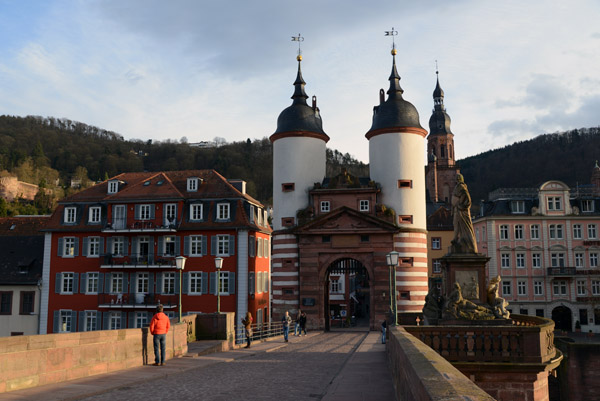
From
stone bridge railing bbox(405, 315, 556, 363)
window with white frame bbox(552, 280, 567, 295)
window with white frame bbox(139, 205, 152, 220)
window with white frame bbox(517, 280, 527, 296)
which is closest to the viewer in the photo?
stone bridge railing bbox(405, 315, 556, 363)

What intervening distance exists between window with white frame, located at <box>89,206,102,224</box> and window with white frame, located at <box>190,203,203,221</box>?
7.52 meters

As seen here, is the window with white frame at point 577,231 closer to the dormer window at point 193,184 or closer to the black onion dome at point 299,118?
the black onion dome at point 299,118

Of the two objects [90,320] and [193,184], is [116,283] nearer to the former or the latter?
[90,320]

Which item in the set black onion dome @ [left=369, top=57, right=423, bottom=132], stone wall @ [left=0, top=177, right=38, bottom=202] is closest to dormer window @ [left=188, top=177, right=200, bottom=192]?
black onion dome @ [left=369, top=57, right=423, bottom=132]

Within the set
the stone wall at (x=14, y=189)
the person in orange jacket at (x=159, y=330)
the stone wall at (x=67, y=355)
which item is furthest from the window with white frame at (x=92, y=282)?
the stone wall at (x=14, y=189)

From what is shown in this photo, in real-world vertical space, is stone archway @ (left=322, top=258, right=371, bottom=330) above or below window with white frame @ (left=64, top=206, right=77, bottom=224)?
below

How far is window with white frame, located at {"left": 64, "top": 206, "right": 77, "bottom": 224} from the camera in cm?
4581

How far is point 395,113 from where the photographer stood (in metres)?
44.3

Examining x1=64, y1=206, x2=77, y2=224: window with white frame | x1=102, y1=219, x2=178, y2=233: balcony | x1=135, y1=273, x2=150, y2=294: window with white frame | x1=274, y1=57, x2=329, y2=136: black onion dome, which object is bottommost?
x1=135, y1=273, x2=150, y2=294: window with white frame

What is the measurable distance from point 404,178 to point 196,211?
1601cm

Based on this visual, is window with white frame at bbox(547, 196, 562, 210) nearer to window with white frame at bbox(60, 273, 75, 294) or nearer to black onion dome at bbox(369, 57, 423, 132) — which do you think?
black onion dome at bbox(369, 57, 423, 132)

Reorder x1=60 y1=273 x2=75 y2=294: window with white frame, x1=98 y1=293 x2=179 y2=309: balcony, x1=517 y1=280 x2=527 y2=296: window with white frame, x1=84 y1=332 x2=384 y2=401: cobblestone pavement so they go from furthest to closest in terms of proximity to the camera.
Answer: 1. x1=517 y1=280 x2=527 y2=296: window with white frame
2. x1=60 y1=273 x2=75 y2=294: window with white frame
3. x1=98 y1=293 x2=179 y2=309: balcony
4. x1=84 y1=332 x2=384 y2=401: cobblestone pavement

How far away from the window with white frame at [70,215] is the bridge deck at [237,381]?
29.4 m

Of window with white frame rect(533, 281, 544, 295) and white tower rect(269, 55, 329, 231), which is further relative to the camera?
window with white frame rect(533, 281, 544, 295)
